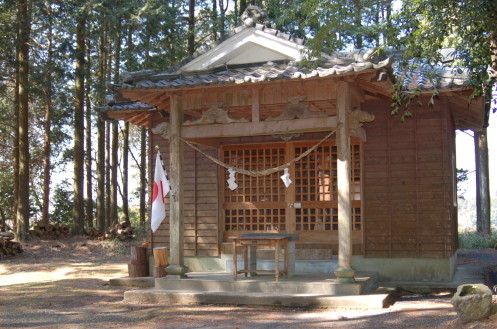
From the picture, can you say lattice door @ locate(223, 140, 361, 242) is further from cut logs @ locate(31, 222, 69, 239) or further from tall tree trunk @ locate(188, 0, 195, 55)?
tall tree trunk @ locate(188, 0, 195, 55)

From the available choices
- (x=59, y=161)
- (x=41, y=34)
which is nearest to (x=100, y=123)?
(x=41, y=34)

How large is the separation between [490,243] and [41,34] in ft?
66.2

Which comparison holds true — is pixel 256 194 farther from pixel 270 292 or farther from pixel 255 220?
pixel 270 292

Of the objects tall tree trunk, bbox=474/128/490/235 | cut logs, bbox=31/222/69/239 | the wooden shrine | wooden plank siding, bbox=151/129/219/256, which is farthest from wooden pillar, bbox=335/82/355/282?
tall tree trunk, bbox=474/128/490/235

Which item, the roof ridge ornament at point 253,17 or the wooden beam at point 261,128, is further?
the roof ridge ornament at point 253,17

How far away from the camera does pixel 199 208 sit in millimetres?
12328

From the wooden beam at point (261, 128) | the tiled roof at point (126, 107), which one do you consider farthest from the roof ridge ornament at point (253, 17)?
the tiled roof at point (126, 107)

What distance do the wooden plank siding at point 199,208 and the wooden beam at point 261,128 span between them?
2.24 m

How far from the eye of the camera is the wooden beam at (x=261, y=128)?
9.30 m

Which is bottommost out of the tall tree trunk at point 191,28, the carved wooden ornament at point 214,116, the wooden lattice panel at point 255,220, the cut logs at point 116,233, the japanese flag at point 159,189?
the cut logs at point 116,233

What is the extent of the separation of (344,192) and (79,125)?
47.6 feet

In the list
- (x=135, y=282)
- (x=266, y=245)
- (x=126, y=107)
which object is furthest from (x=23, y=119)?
(x=266, y=245)

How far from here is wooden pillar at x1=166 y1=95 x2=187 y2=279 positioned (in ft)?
33.1

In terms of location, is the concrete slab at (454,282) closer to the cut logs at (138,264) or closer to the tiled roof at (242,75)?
the tiled roof at (242,75)
